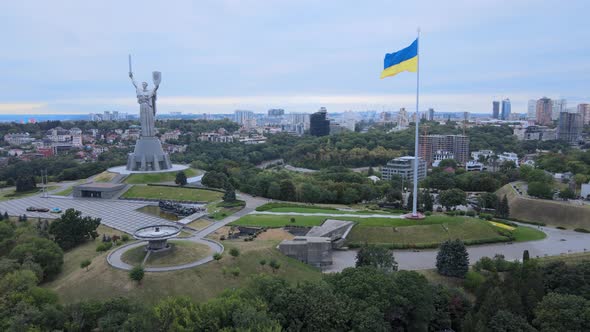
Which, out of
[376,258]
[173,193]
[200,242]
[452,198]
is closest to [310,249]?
[376,258]

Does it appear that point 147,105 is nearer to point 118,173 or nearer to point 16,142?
point 118,173

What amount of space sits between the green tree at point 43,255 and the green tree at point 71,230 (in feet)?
10.4

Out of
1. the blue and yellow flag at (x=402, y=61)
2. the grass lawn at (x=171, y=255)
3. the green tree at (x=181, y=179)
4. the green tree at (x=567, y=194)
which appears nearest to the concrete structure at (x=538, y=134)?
the green tree at (x=567, y=194)

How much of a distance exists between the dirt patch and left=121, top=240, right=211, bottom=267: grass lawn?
577cm

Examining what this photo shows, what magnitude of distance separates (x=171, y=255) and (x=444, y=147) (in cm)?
7008

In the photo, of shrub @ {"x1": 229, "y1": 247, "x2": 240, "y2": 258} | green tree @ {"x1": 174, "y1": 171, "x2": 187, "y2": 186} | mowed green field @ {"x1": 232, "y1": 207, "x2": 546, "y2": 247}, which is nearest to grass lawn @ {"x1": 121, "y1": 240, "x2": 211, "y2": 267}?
shrub @ {"x1": 229, "y1": 247, "x2": 240, "y2": 258}

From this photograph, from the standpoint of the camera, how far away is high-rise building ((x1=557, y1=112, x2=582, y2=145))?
305 feet

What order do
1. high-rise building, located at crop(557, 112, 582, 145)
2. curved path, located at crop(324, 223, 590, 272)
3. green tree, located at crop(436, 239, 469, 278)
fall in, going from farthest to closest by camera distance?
high-rise building, located at crop(557, 112, 582, 145), curved path, located at crop(324, 223, 590, 272), green tree, located at crop(436, 239, 469, 278)

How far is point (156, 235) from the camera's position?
76.5ft

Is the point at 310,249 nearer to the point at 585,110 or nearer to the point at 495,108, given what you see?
the point at 585,110

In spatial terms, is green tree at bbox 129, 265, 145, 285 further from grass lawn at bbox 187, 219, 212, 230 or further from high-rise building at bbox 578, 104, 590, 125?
high-rise building at bbox 578, 104, 590, 125

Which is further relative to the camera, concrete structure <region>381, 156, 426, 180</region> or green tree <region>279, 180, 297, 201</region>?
concrete structure <region>381, 156, 426, 180</region>

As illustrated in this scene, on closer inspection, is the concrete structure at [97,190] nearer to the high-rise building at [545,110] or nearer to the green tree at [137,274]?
the green tree at [137,274]

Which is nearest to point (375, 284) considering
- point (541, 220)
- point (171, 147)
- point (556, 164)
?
point (541, 220)
